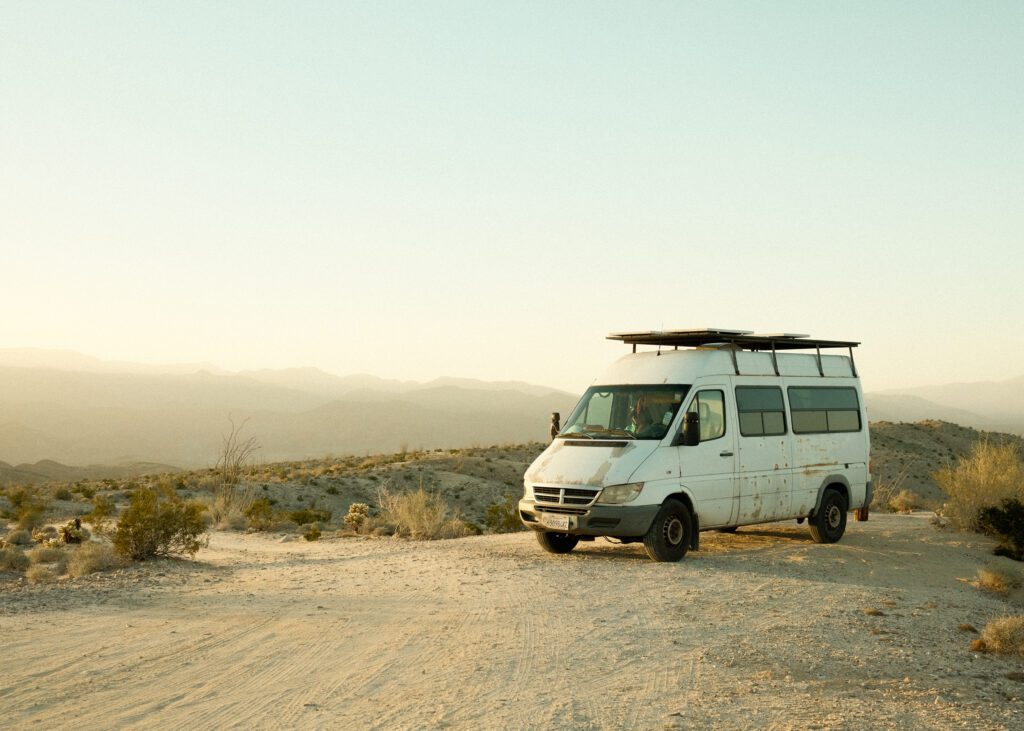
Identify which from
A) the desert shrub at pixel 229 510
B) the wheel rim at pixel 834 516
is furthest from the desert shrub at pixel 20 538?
the wheel rim at pixel 834 516

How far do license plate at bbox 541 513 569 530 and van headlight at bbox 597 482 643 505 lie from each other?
689 mm

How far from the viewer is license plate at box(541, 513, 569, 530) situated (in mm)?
12492

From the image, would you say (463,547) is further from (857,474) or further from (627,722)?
(627,722)

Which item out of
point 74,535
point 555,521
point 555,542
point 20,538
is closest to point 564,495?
point 555,521

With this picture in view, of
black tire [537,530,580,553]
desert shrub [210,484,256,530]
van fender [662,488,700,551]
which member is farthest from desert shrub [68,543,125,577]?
desert shrub [210,484,256,530]

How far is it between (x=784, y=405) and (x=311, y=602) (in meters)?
7.85

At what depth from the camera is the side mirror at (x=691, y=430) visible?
1258cm

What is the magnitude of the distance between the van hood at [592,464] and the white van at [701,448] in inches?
0.6

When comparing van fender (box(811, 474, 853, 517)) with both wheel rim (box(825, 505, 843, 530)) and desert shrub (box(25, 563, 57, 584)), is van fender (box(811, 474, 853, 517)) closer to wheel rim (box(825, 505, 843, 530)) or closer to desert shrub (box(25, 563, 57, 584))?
wheel rim (box(825, 505, 843, 530))

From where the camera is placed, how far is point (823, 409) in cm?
1536

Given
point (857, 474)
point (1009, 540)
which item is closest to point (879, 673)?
point (857, 474)

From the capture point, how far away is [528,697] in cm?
700

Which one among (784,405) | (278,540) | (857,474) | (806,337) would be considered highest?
(806,337)

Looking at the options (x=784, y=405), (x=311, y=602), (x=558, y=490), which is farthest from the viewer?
(x=784, y=405)
